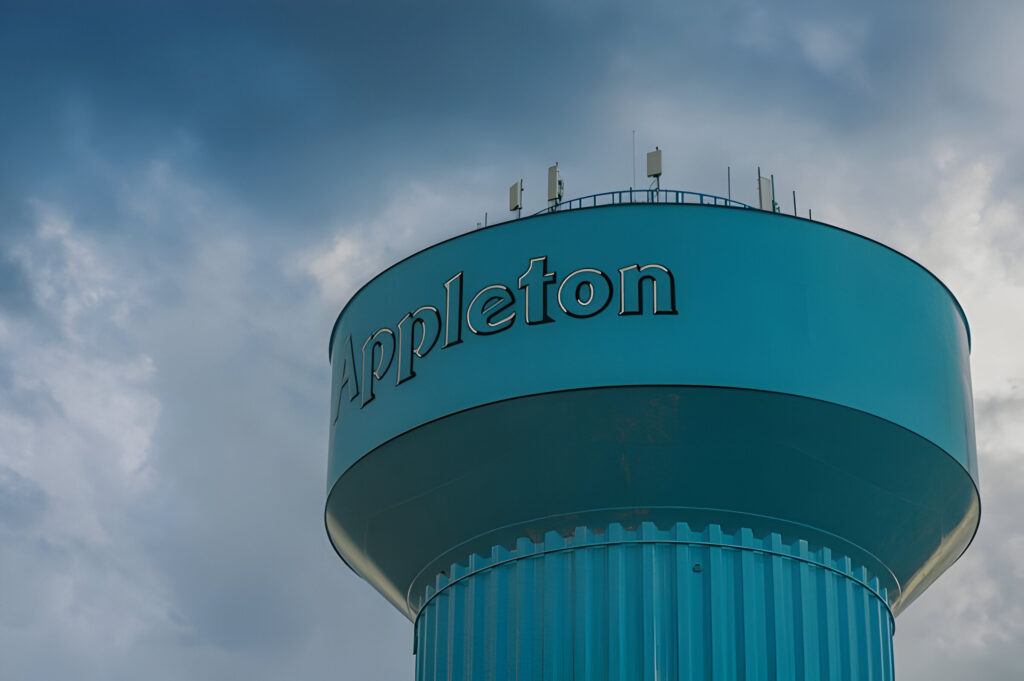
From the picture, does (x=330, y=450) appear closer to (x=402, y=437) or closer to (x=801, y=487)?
(x=402, y=437)

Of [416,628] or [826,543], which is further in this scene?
[416,628]

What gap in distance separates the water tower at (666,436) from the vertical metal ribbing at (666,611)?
2 centimetres

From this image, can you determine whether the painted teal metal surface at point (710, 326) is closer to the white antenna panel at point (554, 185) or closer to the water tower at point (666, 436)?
the water tower at point (666, 436)

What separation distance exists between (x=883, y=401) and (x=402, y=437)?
4.56m

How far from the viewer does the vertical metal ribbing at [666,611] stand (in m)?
17.2

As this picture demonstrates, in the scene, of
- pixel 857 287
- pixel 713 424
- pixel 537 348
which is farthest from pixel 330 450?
pixel 857 287

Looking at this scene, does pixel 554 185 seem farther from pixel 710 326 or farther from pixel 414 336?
pixel 710 326

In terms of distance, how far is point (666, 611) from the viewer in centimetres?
1731

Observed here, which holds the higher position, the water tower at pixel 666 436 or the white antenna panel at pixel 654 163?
the white antenna panel at pixel 654 163

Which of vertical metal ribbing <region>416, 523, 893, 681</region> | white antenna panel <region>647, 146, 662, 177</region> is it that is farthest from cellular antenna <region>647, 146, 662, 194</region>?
vertical metal ribbing <region>416, 523, 893, 681</region>

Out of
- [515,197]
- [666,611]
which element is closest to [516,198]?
[515,197]

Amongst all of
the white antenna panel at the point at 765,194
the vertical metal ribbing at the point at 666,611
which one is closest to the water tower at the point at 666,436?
the vertical metal ribbing at the point at 666,611

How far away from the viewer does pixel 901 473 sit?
58.7 ft

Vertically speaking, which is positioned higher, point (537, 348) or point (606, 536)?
point (537, 348)
